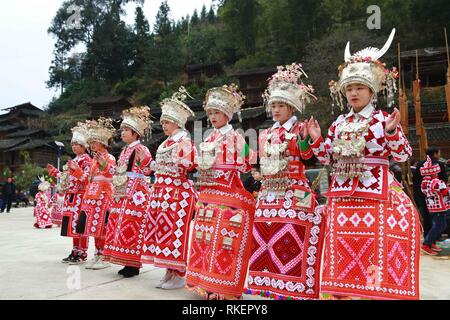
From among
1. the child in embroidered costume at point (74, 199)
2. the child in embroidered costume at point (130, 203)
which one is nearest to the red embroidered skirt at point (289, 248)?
the child in embroidered costume at point (130, 203)

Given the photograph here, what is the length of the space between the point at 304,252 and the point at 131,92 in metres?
54.7

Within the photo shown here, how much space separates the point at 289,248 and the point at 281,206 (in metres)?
0.38

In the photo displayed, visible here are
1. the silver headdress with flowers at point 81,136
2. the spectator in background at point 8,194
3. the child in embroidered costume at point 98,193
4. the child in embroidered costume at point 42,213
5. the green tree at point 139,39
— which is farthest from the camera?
the green tree at point 139,39

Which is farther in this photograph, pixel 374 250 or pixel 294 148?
pixel 294 148

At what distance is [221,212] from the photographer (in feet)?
13.9

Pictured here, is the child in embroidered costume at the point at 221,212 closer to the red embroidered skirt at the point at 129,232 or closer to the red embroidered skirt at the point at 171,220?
the red embroidered skirt at the point at 171,220

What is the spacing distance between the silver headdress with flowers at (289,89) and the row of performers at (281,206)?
0.04 ft

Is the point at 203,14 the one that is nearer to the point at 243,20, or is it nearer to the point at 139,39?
the point at 139,39

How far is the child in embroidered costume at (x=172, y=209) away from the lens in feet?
15.8

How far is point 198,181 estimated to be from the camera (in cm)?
457

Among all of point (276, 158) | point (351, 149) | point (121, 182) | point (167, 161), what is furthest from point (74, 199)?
point (351, 149)

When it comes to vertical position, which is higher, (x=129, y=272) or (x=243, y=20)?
(x=243, y=20)

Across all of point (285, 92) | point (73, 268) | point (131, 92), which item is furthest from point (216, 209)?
point (131, 92)
